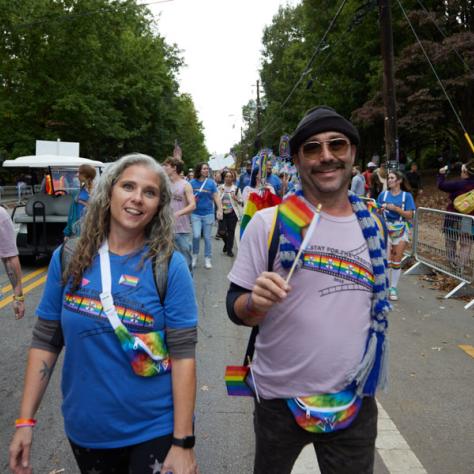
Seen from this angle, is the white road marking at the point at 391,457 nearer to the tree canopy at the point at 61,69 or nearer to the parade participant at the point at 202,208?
the parade participant at the point at 202,208

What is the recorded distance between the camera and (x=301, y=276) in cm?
185

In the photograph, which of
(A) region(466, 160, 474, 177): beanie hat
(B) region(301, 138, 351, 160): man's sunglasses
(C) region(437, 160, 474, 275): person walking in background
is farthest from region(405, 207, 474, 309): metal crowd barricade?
(B) region(301, 138, 351, 160): man's sunglasses

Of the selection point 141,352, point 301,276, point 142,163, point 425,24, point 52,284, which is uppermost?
point 425,24

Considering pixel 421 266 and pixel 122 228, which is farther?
pixel 421 266

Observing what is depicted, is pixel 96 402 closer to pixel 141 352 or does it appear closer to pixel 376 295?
pixel 141 352

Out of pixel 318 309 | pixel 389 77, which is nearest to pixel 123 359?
pixel 318 309

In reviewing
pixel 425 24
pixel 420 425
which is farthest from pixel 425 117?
pixel 420 425

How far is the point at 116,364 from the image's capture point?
71.8 inches

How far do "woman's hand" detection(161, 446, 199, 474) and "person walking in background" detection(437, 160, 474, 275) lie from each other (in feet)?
22.2

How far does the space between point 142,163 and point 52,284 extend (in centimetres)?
58

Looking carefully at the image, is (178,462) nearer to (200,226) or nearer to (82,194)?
(82,194)

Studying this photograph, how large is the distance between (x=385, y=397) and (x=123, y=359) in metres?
2.96

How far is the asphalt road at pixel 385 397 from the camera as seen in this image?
3.27 meters

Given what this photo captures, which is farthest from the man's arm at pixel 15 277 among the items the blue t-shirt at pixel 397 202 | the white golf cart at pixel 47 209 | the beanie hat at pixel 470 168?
the beanie hat at pixel 470 168
